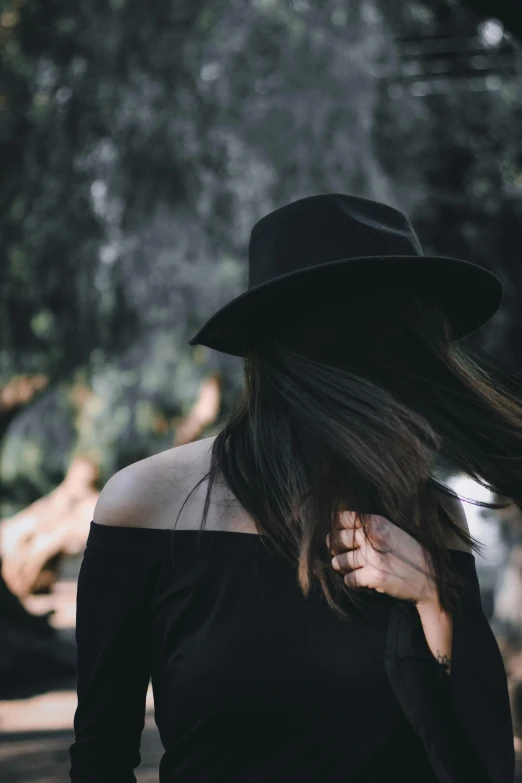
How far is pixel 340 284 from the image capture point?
1.54m

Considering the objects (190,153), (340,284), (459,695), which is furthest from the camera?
(190,153)

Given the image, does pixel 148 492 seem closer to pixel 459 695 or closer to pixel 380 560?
pixel 380 560

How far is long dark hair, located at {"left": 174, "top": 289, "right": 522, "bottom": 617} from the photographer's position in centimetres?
143

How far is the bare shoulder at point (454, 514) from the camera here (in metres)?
1.55

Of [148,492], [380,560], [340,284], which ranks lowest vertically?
[380,560]

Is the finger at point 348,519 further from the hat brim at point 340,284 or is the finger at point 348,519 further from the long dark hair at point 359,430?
the hat brim at point 340,284

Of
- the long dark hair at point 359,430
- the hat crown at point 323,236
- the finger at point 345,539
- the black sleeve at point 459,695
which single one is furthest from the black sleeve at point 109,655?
the hat crown at point 323,236

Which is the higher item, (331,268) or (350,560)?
(331,268)

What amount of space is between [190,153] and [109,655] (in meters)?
8.32

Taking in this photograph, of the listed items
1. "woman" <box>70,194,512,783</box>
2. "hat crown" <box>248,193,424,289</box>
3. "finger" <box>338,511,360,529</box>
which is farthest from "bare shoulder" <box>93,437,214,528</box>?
"hat crown" <box>248,193,424,289</box>

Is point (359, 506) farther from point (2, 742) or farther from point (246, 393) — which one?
point (2, 742)

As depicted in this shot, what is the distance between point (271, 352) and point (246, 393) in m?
0.08

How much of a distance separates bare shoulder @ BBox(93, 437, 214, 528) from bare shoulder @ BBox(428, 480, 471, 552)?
1.26ft

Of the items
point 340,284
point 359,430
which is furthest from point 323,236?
point 359,430
